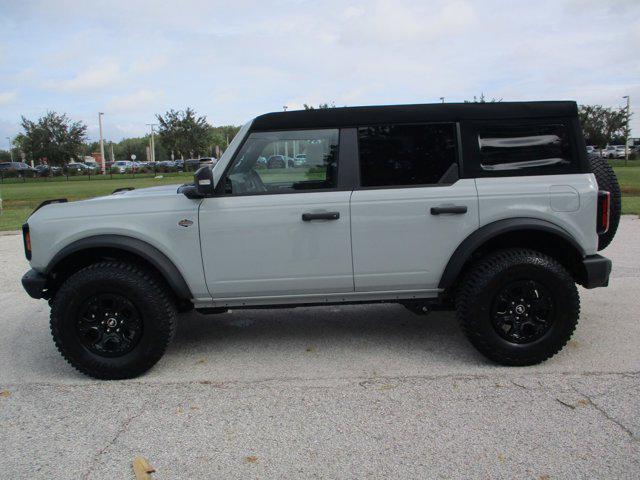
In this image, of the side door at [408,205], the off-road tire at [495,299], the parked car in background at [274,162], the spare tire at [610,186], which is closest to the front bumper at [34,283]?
the parked car in background at [274,162]

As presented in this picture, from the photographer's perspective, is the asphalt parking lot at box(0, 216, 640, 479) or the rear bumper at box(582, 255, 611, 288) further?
the rear bumper at box(582, 255, 611, 288)

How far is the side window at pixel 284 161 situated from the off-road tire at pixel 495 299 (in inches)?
50.5

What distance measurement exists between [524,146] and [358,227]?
1.31m

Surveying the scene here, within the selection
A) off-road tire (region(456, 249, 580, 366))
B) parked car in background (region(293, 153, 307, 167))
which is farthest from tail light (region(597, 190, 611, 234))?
parked car in background (region(293, 153, 307, 167))

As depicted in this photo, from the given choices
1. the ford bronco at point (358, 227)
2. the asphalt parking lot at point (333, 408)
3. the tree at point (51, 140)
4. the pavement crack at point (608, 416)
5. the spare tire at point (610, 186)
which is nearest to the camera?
the asphalt parking lot at point (333, 408)

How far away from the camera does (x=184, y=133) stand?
52219mm

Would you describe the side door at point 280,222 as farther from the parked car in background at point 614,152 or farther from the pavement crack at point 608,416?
the parked car in background at point 614,152

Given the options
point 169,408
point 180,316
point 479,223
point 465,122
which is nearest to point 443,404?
point 479,223

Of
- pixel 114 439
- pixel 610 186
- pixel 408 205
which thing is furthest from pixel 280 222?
pixel 610 186

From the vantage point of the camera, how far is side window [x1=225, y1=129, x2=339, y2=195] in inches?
156

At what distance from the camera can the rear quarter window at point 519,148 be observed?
392 cm

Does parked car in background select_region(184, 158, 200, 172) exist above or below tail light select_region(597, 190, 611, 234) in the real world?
above

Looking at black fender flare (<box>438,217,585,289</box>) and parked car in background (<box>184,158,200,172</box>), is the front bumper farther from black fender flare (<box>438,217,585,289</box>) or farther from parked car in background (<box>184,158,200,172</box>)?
parked car in background (<box>184,158,200,172</box>)

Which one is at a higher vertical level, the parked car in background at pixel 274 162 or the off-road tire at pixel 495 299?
the parked car in background at pixel 274 162
